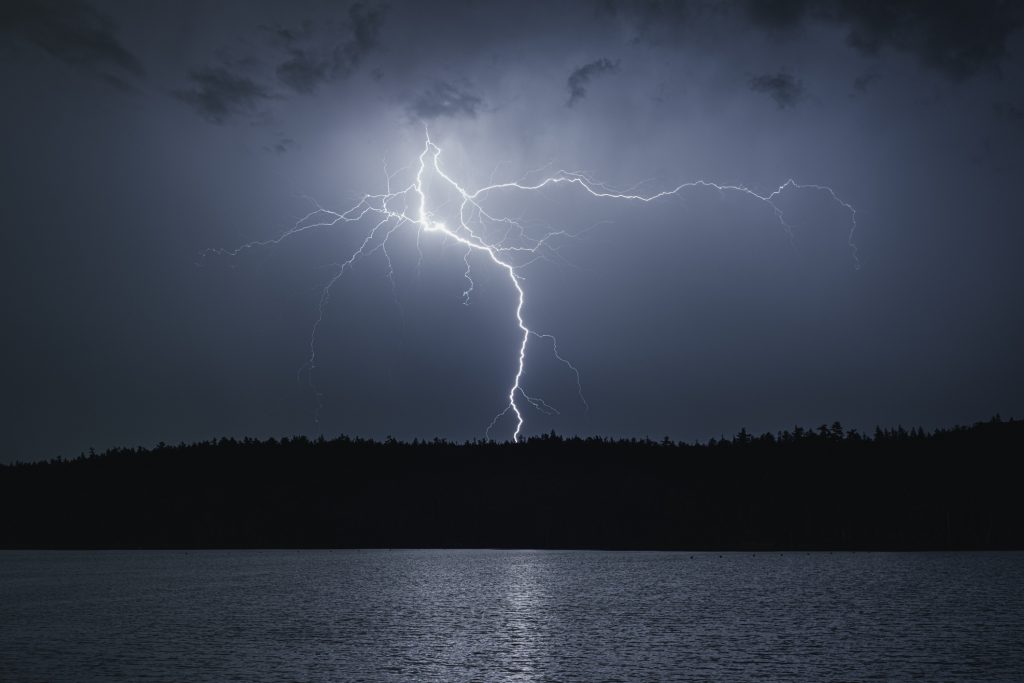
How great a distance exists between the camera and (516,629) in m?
46.2

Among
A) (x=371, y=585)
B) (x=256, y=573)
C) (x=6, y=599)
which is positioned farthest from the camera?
(x=256, y=573)

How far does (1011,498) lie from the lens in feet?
523

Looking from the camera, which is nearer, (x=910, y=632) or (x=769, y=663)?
(x=769, y=663)

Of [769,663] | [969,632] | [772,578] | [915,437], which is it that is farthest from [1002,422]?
[769,663]

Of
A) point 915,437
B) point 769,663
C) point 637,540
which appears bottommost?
point 769,663

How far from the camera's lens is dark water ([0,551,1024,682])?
32.9 m

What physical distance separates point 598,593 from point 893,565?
195ft

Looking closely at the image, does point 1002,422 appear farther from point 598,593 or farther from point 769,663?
point 769,663

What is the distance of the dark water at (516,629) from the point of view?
108 ft

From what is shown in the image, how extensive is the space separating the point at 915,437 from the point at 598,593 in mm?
133509

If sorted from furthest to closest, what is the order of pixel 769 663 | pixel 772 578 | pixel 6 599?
pixel 772 578 → pixel 6 599 → pixel 769 663

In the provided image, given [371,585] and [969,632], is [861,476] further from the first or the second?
[969,632]

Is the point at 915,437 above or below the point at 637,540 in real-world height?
above

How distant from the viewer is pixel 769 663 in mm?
34438
